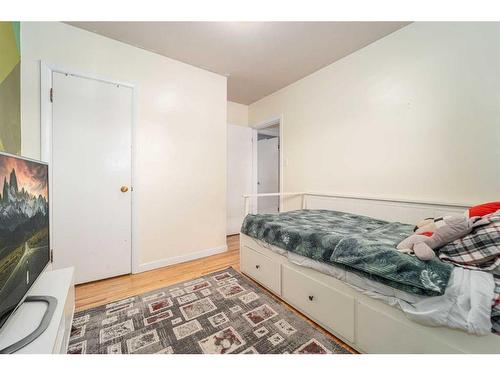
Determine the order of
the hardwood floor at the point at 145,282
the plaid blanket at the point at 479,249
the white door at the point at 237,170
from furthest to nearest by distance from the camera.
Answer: the white door at the point at 237,170 → the hardwood floor at the point at 145,282 → the plaid blanket at the point at 479,249

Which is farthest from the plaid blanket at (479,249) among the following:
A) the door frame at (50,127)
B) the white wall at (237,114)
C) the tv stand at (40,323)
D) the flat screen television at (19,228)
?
the white wall at (237,114)

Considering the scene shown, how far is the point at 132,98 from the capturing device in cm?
209

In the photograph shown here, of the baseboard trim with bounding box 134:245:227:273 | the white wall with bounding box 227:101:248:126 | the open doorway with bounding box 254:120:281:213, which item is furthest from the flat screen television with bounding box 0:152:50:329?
the open doorway with bounding box 254:120:281:213

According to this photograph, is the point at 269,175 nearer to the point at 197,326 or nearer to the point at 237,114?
the point at 237,114

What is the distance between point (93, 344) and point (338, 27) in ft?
9.64

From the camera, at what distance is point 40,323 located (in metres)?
0.81

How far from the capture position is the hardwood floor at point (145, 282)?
1672mm

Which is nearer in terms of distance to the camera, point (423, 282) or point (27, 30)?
point (423, 282)

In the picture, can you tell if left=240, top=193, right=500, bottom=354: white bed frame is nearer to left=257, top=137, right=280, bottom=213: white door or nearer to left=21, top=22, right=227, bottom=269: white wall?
left=21, top=22, right=227, bottom=269: white wall

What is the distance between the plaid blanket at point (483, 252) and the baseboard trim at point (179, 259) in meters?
2.22

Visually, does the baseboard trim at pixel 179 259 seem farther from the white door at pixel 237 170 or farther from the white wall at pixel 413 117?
the white wall at pixel 413 117

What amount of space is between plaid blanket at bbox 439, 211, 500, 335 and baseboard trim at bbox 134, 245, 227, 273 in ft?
7.28
